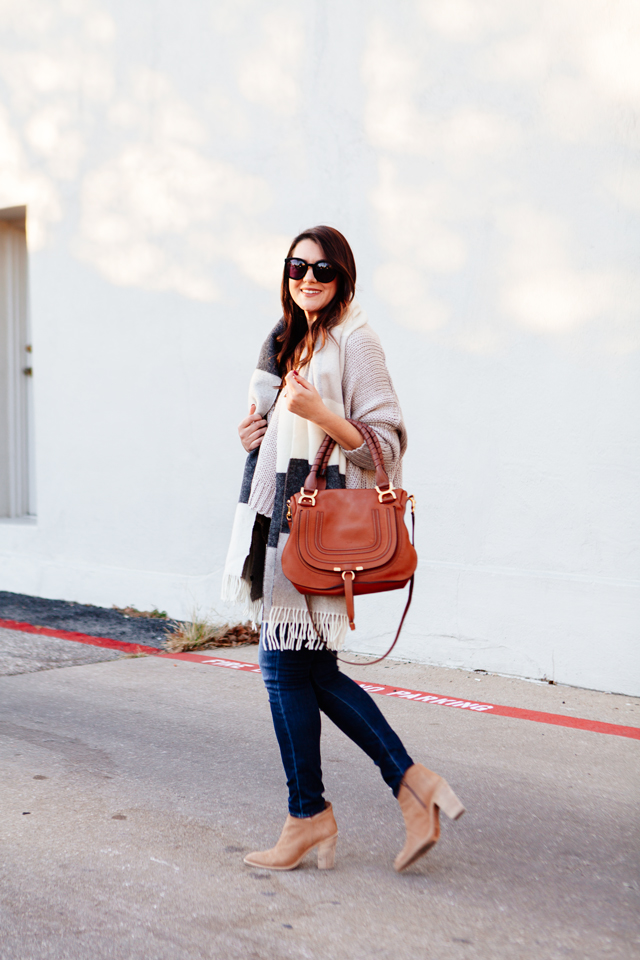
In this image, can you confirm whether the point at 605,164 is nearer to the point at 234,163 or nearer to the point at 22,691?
the point at 234,163

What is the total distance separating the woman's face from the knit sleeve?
0.15 meters

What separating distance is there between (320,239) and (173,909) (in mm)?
1983

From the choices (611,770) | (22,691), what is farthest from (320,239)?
(22,691)

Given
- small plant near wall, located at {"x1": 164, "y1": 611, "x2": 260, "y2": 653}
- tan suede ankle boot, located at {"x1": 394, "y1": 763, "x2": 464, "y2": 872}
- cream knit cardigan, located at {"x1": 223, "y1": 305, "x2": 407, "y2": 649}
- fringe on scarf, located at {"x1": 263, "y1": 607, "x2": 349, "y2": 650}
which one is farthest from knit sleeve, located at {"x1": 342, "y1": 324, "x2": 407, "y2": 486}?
small plant near wall, located at {"x1": 164, "y1": 611, "x2": 260, "y2": 653}

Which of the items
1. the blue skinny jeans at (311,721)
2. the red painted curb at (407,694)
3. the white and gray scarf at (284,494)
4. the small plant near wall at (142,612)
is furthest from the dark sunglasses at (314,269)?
the small plant near wall at (142,612)

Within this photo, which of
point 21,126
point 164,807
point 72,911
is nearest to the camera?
point 72,911

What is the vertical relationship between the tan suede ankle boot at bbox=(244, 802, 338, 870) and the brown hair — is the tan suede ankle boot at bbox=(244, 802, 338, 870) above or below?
below

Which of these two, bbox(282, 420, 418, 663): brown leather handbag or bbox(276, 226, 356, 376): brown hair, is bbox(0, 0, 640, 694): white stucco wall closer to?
bbox(276, 226, 356, 376): brown hair

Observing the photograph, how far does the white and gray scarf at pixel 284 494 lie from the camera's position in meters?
2.66

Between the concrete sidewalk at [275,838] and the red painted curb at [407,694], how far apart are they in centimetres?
11

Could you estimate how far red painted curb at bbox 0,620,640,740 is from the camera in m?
4.39

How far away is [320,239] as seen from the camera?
2799mm

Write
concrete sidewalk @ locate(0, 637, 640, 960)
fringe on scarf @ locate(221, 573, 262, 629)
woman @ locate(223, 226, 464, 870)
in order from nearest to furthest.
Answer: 1. concrete sidewalk @ locate(0, 637, 640, 960)
2. woman @ locate(223, 226, 464, 870)
3. fringe on scarf @ locate(221, 573, 262, 629)

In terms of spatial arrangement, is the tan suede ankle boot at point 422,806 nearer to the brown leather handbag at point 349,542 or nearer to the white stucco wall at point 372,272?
the brown leather handbag at point 349,542
